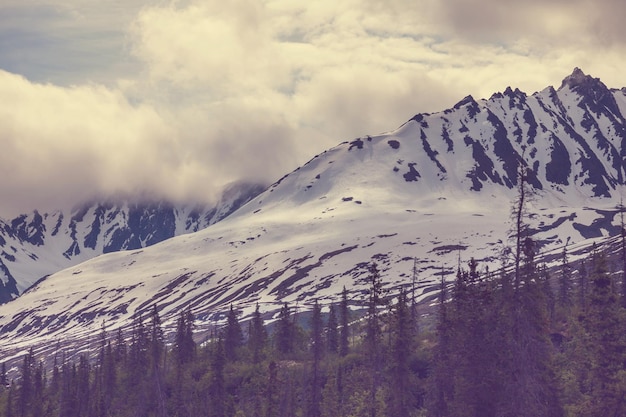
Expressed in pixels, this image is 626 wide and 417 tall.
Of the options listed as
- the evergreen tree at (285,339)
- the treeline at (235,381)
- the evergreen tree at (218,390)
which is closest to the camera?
the treeline at (235,381)

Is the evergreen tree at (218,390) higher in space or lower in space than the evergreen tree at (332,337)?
lower

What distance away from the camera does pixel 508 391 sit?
Answer: 6512cm

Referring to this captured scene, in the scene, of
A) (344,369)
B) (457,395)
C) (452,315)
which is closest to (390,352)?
(452,315)

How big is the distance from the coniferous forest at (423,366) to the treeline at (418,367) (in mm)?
138

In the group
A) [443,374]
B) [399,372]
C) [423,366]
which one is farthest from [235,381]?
[399,372]

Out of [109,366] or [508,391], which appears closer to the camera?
[508,391]

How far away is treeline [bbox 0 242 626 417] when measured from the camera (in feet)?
218

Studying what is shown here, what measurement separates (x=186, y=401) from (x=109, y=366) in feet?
63.6

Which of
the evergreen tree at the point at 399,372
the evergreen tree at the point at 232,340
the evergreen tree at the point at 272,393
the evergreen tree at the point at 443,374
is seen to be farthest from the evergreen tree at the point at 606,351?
the evergreen tree at the point at 232,340

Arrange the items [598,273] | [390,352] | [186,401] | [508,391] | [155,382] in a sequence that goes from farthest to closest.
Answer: [155,382]
[186,401]
[390,352]
[598,273]
[508,391]

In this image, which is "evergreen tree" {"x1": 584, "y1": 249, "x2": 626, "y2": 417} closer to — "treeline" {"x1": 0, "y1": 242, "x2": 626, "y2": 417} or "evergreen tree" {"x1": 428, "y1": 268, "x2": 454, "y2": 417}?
"treeline" {"x1": 0, "y1": 242, "x2": 626, "y2": 417}

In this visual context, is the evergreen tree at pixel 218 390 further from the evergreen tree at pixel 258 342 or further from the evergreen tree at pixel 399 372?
the evergreen tree at pixel 399 372

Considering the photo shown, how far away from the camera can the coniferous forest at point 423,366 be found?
66062 millimetres

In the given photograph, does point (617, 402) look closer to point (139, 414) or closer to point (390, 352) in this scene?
point (390, 352)
